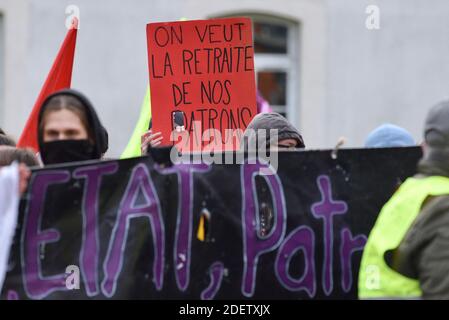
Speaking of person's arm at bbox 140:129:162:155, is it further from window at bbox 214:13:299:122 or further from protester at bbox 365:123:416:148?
window at bbox 214:13:299:122

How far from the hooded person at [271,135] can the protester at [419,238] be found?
5.10 ft

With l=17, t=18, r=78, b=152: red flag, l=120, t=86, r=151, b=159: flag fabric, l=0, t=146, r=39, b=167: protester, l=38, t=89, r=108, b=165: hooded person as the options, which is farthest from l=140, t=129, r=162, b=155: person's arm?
l=38, t=89, r=108, b=165: hooded person

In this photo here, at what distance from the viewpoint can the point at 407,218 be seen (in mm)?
4137

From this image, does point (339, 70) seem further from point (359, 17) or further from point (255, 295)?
point (255, 295)

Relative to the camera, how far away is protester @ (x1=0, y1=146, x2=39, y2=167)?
5.18m

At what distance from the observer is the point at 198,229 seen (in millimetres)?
4629

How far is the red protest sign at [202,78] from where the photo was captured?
664 centimetres

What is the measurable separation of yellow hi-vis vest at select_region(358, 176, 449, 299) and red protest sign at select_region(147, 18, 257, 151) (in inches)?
97.7

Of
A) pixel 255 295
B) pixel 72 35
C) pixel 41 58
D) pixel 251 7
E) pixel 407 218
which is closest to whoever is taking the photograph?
pixel 407 218

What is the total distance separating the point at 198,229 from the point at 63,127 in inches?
26.8

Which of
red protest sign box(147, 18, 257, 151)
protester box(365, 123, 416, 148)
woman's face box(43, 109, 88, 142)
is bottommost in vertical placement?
protester box(365, 123, 416, 148)

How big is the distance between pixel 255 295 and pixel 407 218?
78 centimetres

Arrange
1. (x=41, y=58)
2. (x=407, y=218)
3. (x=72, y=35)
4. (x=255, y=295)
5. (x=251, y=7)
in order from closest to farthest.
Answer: (x=407, y=218), (x=255, y=295), (x=72, y=35), (x=41, y=58), (x=251, y=7)

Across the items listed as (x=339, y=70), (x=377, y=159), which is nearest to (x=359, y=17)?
(x=339, y=70)
